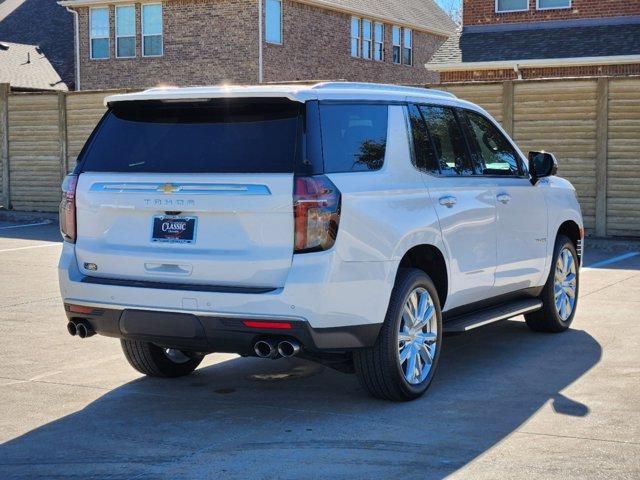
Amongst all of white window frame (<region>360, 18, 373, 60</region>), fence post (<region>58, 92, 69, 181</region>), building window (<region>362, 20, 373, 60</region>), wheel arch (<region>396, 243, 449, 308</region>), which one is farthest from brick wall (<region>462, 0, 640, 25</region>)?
wheel arch (<region>396, 243, 449, 308</region>)

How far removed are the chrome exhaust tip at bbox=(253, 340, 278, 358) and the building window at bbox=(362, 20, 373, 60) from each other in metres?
35.1

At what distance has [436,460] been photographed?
5535mm

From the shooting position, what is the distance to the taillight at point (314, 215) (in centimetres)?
603

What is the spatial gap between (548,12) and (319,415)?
876 inches

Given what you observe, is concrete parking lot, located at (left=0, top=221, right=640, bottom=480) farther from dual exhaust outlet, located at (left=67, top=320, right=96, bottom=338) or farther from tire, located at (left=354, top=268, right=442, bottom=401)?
dual exhaust outlet, located at (left=67, top=320, right=96, bottom=338)

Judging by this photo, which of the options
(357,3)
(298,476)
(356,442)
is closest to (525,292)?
(356,442)

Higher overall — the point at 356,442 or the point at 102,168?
the point at 102,168

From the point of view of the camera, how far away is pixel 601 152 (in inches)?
655

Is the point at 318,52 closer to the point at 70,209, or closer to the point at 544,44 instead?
the point at 544,44

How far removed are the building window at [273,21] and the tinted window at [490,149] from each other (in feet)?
87.7

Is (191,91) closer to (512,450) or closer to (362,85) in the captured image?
(362,85)

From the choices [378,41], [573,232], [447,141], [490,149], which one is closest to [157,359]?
[447,141]

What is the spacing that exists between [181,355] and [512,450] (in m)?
2.80

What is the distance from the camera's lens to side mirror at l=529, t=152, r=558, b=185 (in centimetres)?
867
